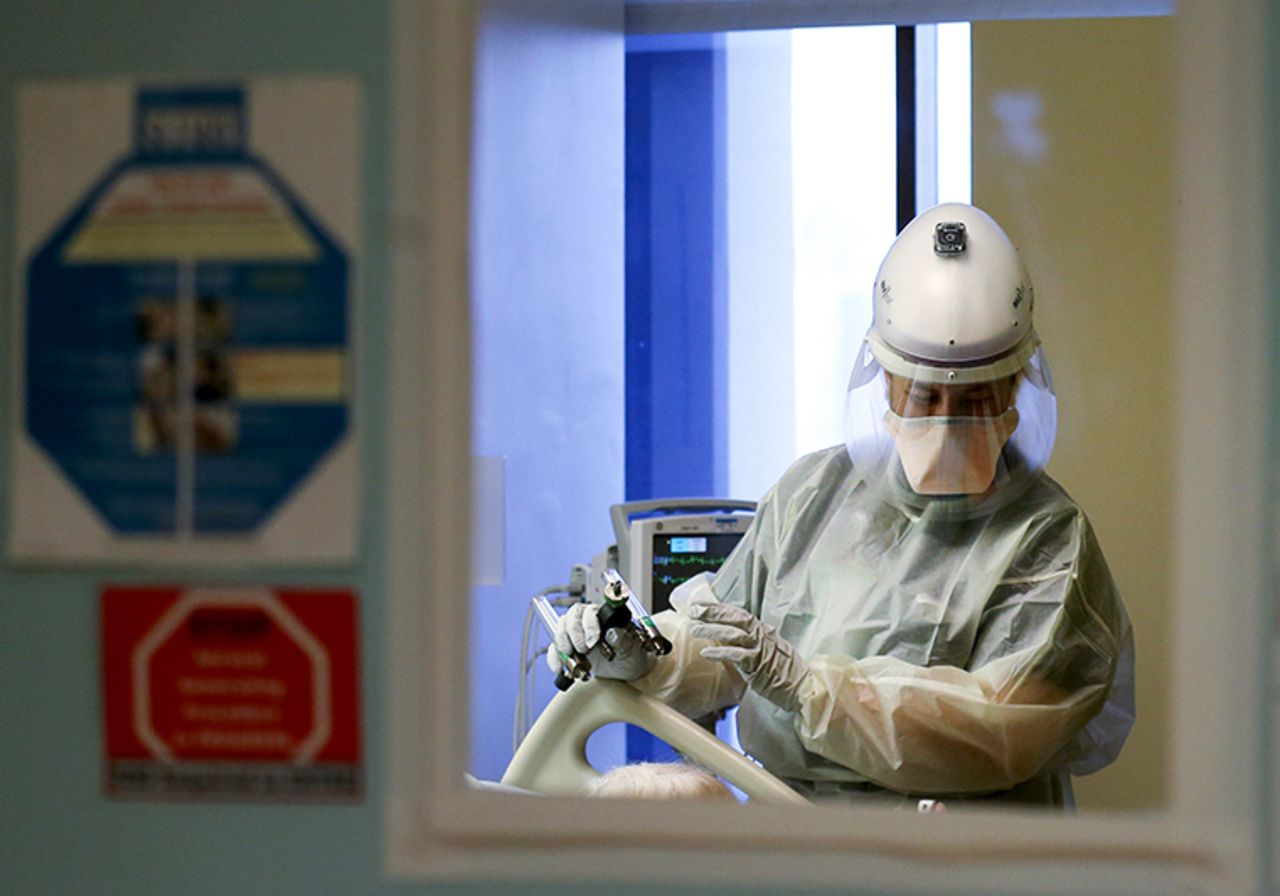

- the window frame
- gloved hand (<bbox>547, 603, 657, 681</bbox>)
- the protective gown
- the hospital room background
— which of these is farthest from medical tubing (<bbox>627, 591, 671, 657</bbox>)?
the window frame

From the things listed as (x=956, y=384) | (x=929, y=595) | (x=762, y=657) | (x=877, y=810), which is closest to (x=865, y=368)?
(x=956, y=384)

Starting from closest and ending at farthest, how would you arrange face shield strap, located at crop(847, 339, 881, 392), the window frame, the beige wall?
1. the window frame
2. face shield strap, located at crop(847, 339, 881, 392)
3. the beige wall

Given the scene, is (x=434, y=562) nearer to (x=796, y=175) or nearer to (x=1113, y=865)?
(x=1113, y=865)

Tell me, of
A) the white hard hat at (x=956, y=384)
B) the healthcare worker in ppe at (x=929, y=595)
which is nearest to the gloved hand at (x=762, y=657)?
the healthcare worker in ppe at (x=929, y=595)

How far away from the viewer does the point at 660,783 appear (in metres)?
1.76

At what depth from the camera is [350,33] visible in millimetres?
902

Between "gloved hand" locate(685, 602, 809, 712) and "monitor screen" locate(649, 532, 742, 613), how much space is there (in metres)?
0.64

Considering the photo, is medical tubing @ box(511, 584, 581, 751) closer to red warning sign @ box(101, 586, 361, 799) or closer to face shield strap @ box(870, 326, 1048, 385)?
face shield strap @ box(870, 326, 1048, 385)

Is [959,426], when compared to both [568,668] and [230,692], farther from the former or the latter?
[230,692]

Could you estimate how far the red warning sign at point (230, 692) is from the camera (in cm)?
90

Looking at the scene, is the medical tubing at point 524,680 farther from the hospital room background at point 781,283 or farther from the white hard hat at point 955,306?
the white hard hat at point 955,306

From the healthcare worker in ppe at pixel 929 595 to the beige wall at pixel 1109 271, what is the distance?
967 millimetres

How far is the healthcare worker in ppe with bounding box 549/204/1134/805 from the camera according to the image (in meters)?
1.75

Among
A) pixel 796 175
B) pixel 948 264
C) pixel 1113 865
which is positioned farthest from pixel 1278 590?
pixel 796 175
